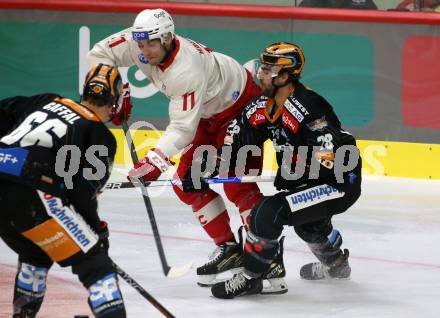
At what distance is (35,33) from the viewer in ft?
28.3

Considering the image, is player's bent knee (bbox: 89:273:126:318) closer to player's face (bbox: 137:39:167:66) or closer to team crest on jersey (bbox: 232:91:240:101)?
player's face (bbox: 137:39:167:66)

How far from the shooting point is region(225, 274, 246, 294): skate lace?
16.8ft

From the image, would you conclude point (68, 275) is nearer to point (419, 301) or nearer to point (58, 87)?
point (419, 301)

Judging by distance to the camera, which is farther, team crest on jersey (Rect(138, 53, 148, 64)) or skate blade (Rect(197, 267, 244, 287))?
team crest on jersey (Rect(138, 53, 148, 64))

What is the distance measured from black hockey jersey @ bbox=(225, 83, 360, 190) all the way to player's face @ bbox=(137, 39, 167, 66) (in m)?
0.47

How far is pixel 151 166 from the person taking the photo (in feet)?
16.3

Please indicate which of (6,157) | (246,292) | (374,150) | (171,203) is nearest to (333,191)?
(246,292)

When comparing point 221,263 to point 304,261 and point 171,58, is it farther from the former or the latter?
point 171,58

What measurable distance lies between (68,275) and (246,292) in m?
0.90

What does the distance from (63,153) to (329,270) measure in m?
2.05

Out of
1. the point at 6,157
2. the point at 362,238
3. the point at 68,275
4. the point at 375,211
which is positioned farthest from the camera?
the point at 375,211

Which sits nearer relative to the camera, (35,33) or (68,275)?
(68,275)

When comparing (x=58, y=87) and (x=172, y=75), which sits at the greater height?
(x=172, y=75)

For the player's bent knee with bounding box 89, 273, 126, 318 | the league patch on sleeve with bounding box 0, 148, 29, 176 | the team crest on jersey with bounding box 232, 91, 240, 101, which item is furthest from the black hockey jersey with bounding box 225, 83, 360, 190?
the league patch on sleeve with bounding box 0, 148, 29, 176
